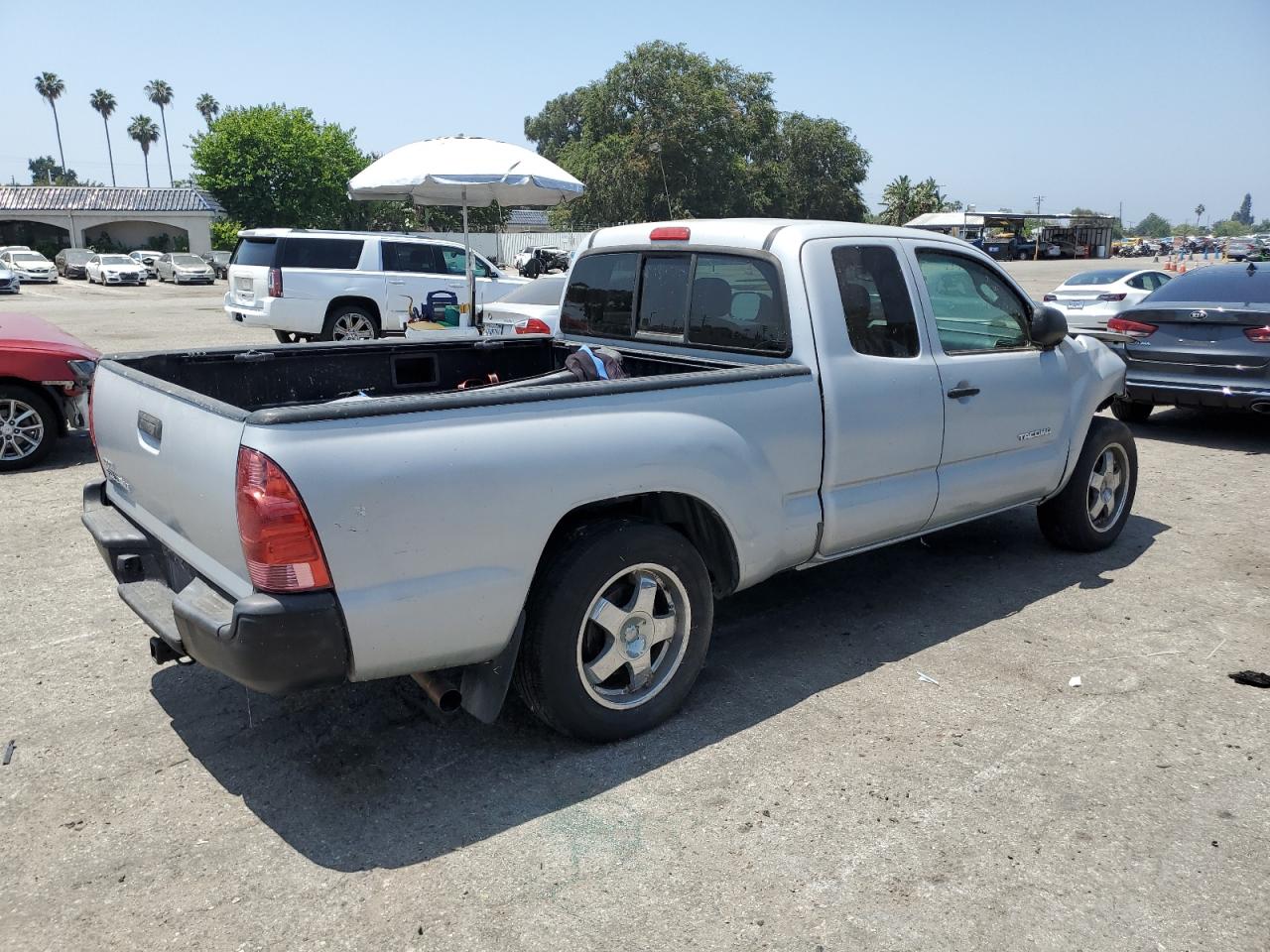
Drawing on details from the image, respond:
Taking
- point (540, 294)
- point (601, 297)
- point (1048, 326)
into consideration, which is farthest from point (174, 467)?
point (540, 294)

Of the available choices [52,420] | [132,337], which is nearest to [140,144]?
[132,337]

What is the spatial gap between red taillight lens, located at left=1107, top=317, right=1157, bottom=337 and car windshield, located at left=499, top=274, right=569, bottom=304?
5701 mm

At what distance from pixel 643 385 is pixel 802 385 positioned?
80cm

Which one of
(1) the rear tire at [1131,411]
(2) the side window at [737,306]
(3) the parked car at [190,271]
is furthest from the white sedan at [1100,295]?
(3) the parked car at [190,271]

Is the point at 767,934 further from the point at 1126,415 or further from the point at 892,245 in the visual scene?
the point at 1126,415

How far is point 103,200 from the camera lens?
63.8m

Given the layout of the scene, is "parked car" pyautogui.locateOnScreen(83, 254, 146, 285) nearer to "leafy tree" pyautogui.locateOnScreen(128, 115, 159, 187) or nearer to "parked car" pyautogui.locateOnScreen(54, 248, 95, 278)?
"parked car" pyautogui.locateOnScreen(54, 248, 95, 278)

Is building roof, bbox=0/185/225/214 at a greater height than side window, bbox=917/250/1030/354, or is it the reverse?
building roof, bbox=0/185/225/214

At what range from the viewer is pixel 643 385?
11.3 feet

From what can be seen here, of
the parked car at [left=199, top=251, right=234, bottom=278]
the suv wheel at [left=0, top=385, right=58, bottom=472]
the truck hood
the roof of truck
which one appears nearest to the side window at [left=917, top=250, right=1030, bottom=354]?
the roof of truck

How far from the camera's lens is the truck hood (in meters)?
7.60

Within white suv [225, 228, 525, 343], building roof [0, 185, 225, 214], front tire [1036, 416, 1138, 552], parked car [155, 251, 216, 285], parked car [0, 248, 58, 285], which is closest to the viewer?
front tire [1036, 416, 1138, 552]

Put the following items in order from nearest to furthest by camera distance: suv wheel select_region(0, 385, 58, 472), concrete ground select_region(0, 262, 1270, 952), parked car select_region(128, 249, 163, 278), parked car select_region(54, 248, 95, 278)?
concrete ground select_region(0, 262, 1270, 952)
suv wheel select_region(0, 385, 58, 472)
parked car select_region(54, 248, 95, 278)
parked car select_region(128, 249, 163, 278)

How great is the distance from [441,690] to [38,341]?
6378mm
